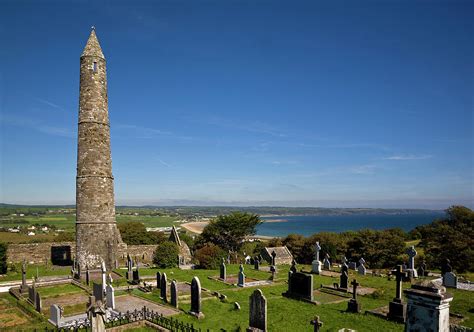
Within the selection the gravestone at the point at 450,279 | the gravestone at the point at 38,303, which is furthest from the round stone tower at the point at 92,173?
the gravestone at the point at 450,279

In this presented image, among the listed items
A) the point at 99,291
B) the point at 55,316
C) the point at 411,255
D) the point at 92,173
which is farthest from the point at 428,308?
the point at 92,173

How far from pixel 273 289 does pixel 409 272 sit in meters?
9.56

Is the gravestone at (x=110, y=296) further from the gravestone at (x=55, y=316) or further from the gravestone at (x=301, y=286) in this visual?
the gravestone at (x=301, y=286)

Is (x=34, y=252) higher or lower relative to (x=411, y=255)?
lower

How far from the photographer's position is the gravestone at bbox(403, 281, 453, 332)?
4.54 meters

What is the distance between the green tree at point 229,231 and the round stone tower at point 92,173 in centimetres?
1610

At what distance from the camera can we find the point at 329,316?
14359 mm

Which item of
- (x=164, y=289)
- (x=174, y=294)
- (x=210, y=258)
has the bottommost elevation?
(x=210, y=258)

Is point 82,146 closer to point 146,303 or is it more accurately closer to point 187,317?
point 146,303

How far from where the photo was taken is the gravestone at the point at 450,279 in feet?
65.3

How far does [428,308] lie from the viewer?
4648mm

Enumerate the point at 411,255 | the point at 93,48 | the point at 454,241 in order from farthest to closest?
the point at 454,241, the point at 93,48, the point at 411,255

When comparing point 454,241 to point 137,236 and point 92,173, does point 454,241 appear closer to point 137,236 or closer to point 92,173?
point 92,173

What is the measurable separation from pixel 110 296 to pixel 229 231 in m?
25.8
